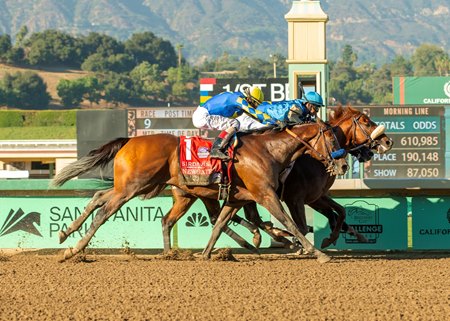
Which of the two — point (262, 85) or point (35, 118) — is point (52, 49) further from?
point (262, 85)

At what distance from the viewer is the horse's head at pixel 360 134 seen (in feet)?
35.1

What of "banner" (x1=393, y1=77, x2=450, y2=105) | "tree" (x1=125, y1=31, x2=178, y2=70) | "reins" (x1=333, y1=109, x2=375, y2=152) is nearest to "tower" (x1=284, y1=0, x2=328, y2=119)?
"reins" (x1=333, y1=109, x2=375, y2=152)

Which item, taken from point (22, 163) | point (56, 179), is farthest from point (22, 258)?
point (22, 163)

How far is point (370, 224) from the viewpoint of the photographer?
40.7 feet

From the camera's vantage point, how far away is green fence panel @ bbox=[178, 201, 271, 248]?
40.4 feet

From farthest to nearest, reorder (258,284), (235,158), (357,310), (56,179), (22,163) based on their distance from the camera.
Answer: (22,163) → (56,179) → (235,158) → (258,284) → (357,310)

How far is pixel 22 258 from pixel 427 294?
5249 mm

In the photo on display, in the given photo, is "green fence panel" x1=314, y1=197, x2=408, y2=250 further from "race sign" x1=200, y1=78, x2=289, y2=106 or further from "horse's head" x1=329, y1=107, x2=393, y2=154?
"race sign" x1=200, y1=78, x2=289, y2=106

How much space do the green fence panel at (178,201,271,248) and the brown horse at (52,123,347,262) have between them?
1855 mm

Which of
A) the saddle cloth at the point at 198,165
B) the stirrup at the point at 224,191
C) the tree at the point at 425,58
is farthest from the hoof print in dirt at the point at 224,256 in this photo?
the tree at the point at 425,58

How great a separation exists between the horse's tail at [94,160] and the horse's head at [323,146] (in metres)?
1.85

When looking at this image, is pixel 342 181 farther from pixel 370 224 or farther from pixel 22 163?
pixel 22 163

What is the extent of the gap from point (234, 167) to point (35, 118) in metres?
57.8

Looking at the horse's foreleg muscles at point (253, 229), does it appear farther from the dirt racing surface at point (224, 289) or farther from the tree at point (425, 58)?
the tree at point (425, 58)
